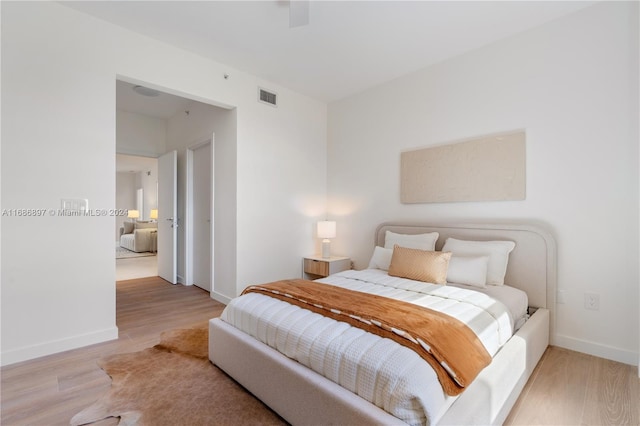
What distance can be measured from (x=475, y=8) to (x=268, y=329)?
112 inches

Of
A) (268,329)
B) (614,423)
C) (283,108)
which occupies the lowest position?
(614,423)

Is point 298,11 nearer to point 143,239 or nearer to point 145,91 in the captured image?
point 145,91

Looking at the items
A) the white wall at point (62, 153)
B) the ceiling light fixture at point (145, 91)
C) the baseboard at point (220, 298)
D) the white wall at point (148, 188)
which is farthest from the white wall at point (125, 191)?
the white wall at point (62, 153)

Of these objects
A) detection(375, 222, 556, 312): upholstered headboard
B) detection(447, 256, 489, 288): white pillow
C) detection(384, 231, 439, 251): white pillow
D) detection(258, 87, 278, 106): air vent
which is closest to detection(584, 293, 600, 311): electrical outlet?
detection(375, 222, 556, 312): upholstered headboard

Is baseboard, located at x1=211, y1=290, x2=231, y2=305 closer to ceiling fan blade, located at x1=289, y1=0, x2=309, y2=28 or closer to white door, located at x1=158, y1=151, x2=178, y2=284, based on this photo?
white door, located at x1=158, y1=151, x2=178, y2=284

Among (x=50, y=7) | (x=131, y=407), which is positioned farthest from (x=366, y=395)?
(x=50, y=7)

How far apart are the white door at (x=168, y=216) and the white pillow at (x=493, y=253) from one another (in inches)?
157

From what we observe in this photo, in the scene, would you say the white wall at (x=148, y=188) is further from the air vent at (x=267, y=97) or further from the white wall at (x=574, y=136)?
the white wall at (x=574, y=136)

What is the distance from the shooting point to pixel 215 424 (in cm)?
160

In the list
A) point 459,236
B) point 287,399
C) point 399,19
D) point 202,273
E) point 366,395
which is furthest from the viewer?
point 202,273

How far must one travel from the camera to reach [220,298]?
3.84 m

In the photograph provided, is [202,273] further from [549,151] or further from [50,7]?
[549,151]

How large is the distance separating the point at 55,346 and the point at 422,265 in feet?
9.74

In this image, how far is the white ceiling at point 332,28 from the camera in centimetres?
245
